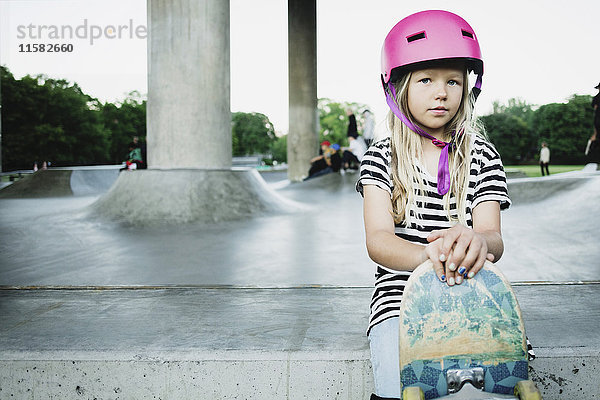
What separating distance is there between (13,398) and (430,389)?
194cm

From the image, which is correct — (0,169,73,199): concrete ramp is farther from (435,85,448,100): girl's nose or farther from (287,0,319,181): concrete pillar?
(435,85,448,100): girl's nose

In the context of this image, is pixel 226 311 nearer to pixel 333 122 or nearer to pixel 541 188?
pixel 541 188

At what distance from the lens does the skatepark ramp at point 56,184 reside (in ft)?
55.0

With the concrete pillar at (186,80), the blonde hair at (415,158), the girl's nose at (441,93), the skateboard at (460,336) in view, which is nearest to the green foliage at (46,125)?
the concrete pillar at (186,80)

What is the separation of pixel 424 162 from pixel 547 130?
79.6 m

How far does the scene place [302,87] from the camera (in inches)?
1003

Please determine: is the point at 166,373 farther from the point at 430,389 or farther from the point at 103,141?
the point at 103,141

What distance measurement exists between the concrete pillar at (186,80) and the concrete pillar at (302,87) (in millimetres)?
15650

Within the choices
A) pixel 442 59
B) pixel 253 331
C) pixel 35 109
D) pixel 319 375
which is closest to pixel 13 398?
pixel 253 331

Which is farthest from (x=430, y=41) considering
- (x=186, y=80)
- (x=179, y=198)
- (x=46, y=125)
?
(x=46, y=125)

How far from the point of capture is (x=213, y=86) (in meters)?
9.58

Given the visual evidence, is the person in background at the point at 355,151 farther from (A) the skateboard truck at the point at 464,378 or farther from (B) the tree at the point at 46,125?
(B) the tree at the point at 46,125

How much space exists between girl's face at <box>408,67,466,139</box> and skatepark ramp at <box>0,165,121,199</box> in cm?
1653

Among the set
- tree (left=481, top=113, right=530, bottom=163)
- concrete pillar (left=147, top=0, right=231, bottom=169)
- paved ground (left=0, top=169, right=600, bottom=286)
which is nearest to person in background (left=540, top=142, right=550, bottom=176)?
paved ground (left=0, top=169, right=600, bottom=286)
